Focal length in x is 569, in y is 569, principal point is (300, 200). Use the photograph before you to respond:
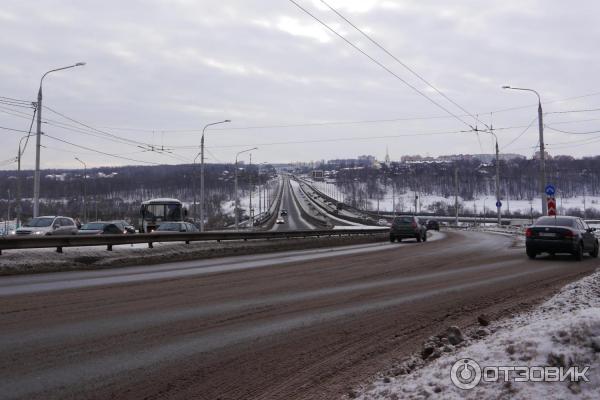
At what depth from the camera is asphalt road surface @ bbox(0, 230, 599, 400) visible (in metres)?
6.03

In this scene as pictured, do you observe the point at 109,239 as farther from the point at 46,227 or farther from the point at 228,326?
the point at 228,326

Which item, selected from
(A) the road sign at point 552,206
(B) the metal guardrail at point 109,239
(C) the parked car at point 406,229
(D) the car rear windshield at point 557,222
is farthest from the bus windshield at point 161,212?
(D) the car rear windshield at point 557,222

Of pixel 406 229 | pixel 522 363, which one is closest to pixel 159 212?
pixel 406 229

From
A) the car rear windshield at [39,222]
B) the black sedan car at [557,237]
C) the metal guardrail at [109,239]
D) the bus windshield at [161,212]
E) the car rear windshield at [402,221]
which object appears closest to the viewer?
the metal guardrail at [109,239]

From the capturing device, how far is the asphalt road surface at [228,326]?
19.8 feet

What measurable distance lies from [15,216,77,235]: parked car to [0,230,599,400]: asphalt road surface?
564 inches

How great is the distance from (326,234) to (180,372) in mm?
36974

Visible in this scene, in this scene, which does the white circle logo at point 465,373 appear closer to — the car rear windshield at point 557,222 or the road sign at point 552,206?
the car rear windshield at point 557,222

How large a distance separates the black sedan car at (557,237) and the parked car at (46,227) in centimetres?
2299

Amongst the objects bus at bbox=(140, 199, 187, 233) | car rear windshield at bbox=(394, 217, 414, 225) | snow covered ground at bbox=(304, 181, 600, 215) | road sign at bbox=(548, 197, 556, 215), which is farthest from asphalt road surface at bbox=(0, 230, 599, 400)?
snow covered ground at bbox=(304, 181, 600, 215)

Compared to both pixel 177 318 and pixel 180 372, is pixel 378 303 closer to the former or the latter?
pixel 177 318

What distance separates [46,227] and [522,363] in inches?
1155

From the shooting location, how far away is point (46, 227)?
29891 millimetres

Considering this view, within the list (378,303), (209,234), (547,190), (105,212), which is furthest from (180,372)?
(105,212)
